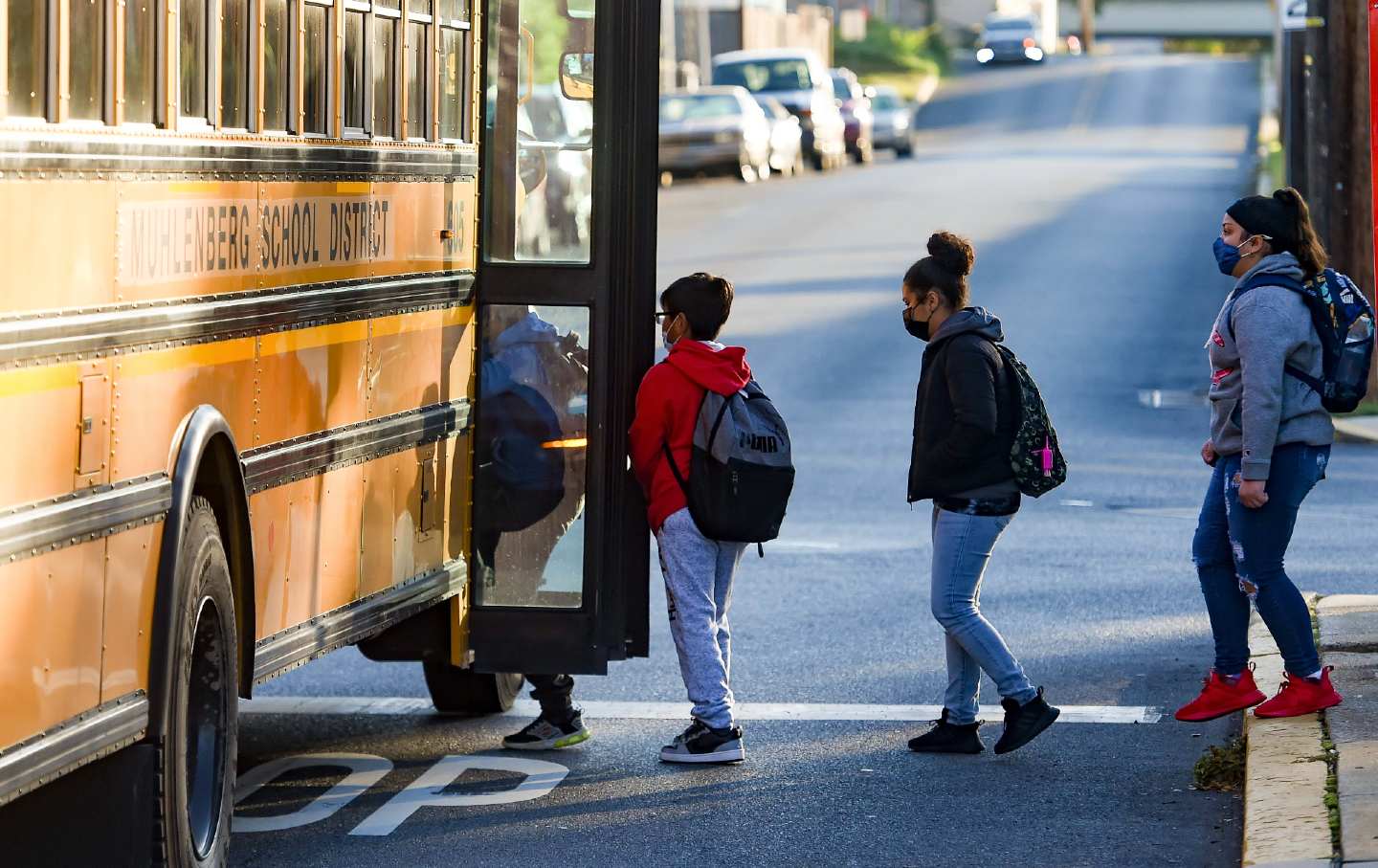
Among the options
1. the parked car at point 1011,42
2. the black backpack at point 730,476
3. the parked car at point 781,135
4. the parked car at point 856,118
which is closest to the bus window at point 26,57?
the black backpack at point 730,476

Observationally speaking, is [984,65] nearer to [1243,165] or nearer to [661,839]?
[1243,165]

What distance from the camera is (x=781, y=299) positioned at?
946 inches

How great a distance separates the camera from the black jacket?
7387 mm

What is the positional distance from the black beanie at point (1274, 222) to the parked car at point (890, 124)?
39.7 m

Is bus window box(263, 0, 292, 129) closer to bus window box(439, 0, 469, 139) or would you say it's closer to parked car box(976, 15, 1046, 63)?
bus window box(439, 0, 469, 139)

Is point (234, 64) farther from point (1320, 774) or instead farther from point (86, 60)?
point (1320, 774)

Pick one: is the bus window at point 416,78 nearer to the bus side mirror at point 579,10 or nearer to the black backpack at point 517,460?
the bus side mirror at point 579,10

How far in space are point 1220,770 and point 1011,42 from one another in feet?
242

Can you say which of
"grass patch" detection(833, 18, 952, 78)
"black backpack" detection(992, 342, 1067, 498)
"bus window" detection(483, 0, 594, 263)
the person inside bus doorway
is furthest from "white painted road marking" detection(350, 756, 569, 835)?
"grass patch" detection(833, 18, 952, 78)

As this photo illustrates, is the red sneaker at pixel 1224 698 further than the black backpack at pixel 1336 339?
Yes

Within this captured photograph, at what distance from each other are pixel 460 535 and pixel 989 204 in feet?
90.0

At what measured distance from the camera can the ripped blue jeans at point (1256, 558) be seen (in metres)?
7.34

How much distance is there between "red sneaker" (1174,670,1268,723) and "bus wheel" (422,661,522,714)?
2.30m

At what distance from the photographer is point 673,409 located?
7.34 m
